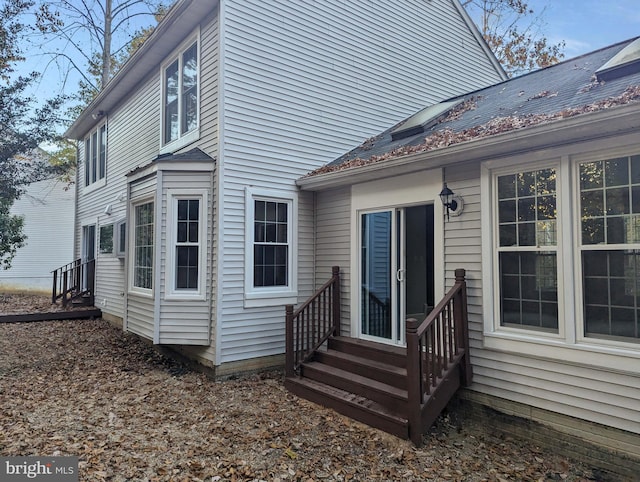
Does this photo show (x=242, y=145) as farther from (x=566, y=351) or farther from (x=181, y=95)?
(x=566, y=351)

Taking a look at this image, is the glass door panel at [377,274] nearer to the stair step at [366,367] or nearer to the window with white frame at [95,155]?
the stair step at [366,367]

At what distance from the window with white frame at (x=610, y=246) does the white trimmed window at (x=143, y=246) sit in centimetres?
598

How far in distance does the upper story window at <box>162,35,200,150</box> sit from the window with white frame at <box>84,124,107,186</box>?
14.8ft


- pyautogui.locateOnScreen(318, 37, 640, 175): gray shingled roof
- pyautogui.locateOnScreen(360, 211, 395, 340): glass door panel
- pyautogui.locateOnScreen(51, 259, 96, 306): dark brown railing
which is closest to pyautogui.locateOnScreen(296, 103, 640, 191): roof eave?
pyautogui.locateOnScreen(318, 37, 640, 175): gray shingled roof

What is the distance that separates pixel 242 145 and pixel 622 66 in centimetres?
497

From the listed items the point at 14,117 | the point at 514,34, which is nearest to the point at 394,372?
the point at 14,117

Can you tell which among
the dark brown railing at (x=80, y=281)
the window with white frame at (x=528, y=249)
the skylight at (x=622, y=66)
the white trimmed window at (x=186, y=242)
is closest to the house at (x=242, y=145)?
the white trimmed window at (x=186, y=242)

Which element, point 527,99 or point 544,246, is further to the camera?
point 527,99

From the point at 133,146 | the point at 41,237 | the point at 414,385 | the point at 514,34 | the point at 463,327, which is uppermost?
the point at 514,34

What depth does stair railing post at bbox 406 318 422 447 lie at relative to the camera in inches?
161

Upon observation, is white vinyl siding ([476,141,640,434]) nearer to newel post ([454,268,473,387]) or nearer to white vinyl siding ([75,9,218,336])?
→ newel post ([454,268,473,387])

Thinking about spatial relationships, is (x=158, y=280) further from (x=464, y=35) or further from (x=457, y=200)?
(x=464, y=35)

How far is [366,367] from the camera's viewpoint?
17.1 feet

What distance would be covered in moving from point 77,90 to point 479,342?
21.0 meters
